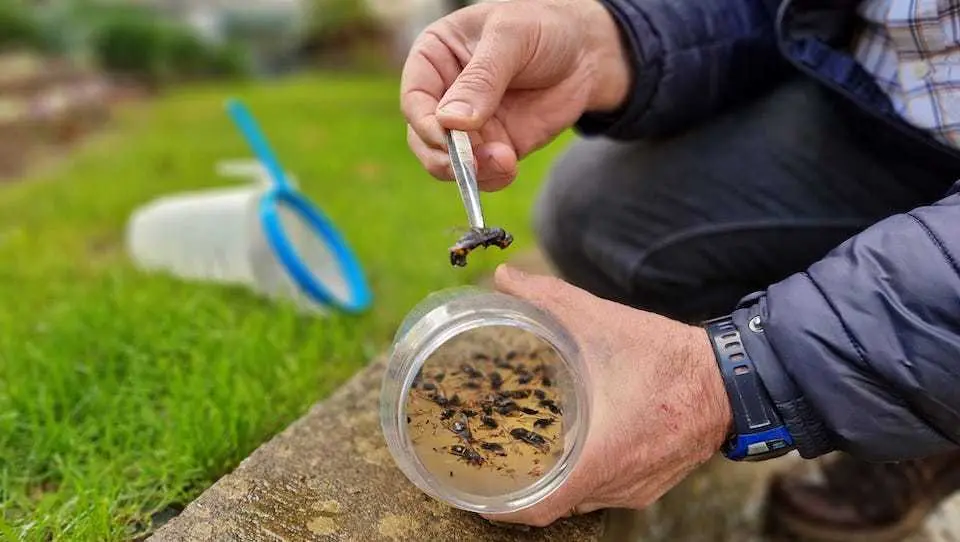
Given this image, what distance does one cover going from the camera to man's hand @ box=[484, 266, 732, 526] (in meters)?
0.99

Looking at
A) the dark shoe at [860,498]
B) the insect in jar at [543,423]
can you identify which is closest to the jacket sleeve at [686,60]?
the insect in jar at [543,423]

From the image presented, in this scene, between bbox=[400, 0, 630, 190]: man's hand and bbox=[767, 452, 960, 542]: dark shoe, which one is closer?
bbox=[400, 0, 630, 190]: man's hand

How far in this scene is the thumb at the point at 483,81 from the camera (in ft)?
3.29

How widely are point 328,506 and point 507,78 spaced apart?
591 millimetres

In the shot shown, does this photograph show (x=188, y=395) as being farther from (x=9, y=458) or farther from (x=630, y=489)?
(x=630, y=489)

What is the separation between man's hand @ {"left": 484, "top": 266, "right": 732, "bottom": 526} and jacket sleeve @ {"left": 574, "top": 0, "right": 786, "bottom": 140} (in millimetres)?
493

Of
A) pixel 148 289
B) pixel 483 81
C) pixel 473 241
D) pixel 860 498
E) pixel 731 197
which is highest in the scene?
pixel 483 81

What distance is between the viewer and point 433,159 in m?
1.12

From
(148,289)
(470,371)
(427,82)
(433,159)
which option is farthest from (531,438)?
(148,289)

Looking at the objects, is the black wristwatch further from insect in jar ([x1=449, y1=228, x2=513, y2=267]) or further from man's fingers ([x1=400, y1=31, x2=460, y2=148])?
man's fingers ([x1=400, y1=31, x2=460, y2=148])

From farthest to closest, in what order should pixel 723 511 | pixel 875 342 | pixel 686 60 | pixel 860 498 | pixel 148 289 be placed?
pixel 148 289, pixel 723 511, pixel 860 498, pixel 686 60, pixel 875 342

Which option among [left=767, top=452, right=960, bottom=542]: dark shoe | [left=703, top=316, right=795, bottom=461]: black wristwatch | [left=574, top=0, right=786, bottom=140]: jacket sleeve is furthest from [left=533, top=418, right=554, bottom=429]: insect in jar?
[left=767, top=452, right=960, bottom=542]: dark shoe

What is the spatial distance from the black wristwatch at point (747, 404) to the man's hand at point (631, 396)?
0.01 m

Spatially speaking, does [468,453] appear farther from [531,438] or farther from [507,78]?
[507,78]
